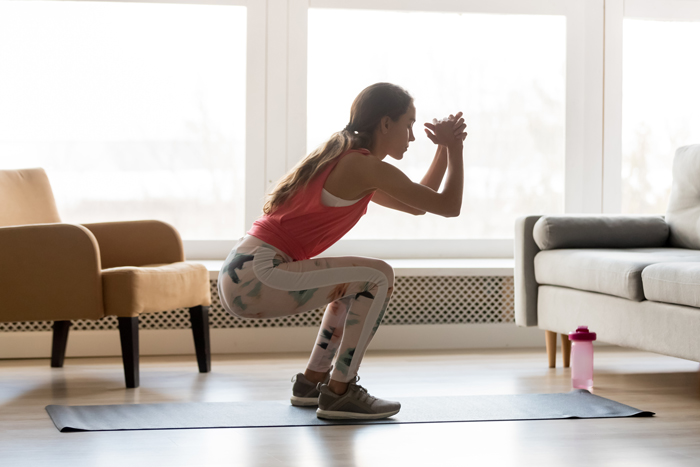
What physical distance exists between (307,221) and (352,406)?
0.49 meters

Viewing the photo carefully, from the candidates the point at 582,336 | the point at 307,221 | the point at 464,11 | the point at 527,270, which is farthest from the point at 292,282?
the point at 464,11

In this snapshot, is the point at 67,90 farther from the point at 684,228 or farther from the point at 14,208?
the point at 684,228

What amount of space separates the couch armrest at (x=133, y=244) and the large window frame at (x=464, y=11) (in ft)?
2.09

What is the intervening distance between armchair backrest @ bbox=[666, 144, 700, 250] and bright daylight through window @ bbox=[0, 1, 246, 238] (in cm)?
186

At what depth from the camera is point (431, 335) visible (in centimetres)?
354

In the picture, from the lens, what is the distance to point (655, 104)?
157 inches

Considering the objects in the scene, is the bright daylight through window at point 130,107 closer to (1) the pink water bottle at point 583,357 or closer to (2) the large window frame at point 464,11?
(2) the large window frame at point 464,11

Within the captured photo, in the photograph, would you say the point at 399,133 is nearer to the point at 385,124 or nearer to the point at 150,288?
the point at 385,124

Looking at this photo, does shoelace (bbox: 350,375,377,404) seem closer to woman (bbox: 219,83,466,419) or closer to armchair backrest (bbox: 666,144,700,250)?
woman (bbox: 219,83,466,419)

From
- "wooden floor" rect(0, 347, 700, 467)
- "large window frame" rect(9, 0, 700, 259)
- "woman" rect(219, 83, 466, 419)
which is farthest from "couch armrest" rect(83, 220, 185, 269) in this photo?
"woman" rect(219, 83, 466, 419)

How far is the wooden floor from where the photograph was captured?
1.70 meters

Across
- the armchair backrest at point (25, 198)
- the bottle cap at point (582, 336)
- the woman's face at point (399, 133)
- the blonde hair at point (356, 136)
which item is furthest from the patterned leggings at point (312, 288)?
the armchair backrest at point (25, 198)

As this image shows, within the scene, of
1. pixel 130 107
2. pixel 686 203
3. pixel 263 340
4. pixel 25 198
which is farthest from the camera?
pixel 130 107

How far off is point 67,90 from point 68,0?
0.40 m
